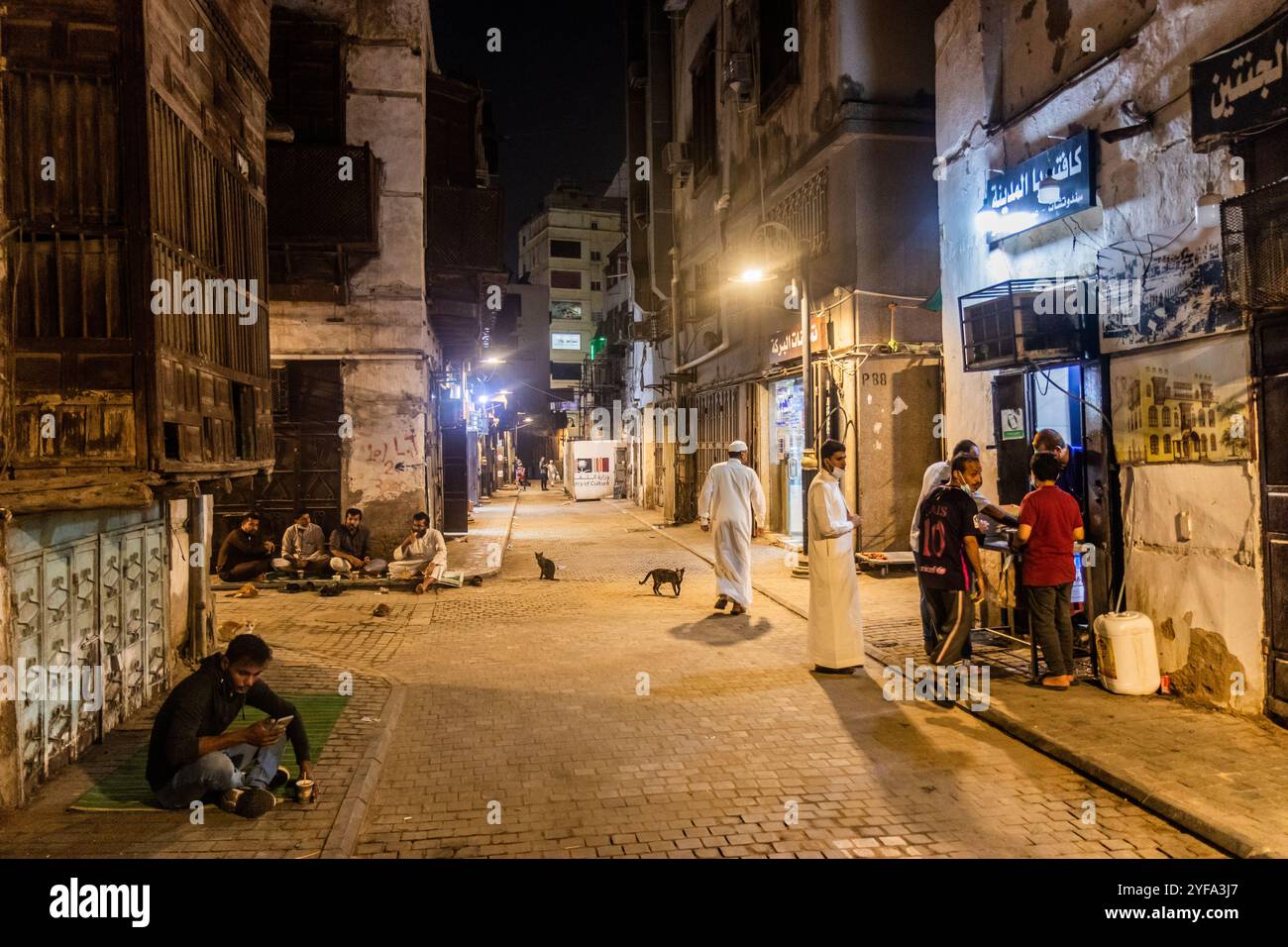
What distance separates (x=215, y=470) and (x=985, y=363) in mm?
7335

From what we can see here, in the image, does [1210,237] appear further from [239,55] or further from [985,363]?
[239,55]

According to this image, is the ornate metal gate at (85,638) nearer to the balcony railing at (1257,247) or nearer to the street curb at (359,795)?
the street curb at (359,795)

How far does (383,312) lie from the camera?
16.3 metres

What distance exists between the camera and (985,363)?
9008 mm

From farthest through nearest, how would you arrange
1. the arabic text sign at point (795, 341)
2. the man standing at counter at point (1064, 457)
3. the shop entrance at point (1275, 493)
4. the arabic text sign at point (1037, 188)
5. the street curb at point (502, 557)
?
the arabic text sign at point (795, 341), the street curb at point (502, 557), the arabic text sign at point (1037, 188), the man standing at counter at point (1064, 457), the shop entrance at point (1275, 493)

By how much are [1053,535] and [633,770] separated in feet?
13.4

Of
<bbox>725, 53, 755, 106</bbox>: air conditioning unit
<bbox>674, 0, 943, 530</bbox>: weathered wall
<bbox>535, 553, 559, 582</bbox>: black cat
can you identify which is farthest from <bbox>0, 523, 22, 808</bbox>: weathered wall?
<bbox>725, 53, 755, 106</bbox>: air conditioning unit

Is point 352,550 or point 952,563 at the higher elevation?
point 952,563

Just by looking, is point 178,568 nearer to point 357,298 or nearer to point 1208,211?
point 357,298

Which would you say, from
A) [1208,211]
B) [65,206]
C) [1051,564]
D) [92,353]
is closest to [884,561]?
[1051,564]

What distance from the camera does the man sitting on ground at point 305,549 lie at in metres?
14.0

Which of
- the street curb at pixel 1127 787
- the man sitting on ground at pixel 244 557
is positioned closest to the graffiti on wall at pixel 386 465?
the man sitting on ground at pixel 244 557

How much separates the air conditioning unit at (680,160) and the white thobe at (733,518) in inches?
559
